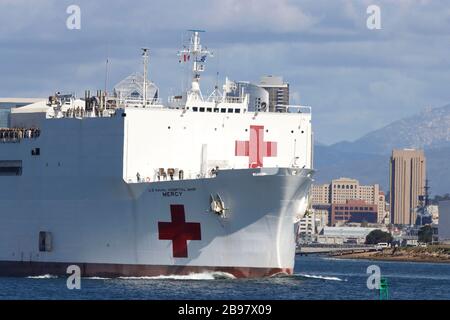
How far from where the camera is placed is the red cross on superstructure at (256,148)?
50656mm

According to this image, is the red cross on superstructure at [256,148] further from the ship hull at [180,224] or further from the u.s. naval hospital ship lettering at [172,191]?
the u.s. naval hospital ship lettering at [172,191]

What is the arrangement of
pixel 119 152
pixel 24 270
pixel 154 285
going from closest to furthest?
pixel 154 285, pixel 119 152, pixel 24 270

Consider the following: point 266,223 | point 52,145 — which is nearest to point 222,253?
point 266,223

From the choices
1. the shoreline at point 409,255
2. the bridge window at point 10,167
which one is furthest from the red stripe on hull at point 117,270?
the shoreline at point 409,255

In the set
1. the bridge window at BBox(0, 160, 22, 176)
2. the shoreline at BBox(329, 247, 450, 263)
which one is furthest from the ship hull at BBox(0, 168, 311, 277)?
the shoreline at BBox(329, 247, 450, 263)

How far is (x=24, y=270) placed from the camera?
54312 millimetres

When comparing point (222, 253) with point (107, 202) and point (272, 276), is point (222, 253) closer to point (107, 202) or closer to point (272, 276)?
point (272, 276)

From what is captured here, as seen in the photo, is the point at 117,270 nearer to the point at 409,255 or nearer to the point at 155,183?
the point at 155,183

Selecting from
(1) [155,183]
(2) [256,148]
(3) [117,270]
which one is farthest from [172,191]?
(2) [256,148]

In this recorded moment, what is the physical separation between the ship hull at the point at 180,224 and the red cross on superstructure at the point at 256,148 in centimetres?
264

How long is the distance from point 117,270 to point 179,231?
11.0 feet

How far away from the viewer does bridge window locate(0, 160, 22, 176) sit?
54.5 meters

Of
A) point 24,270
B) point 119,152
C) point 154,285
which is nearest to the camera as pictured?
point 154,285

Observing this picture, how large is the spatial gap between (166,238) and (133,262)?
1.86 meters
